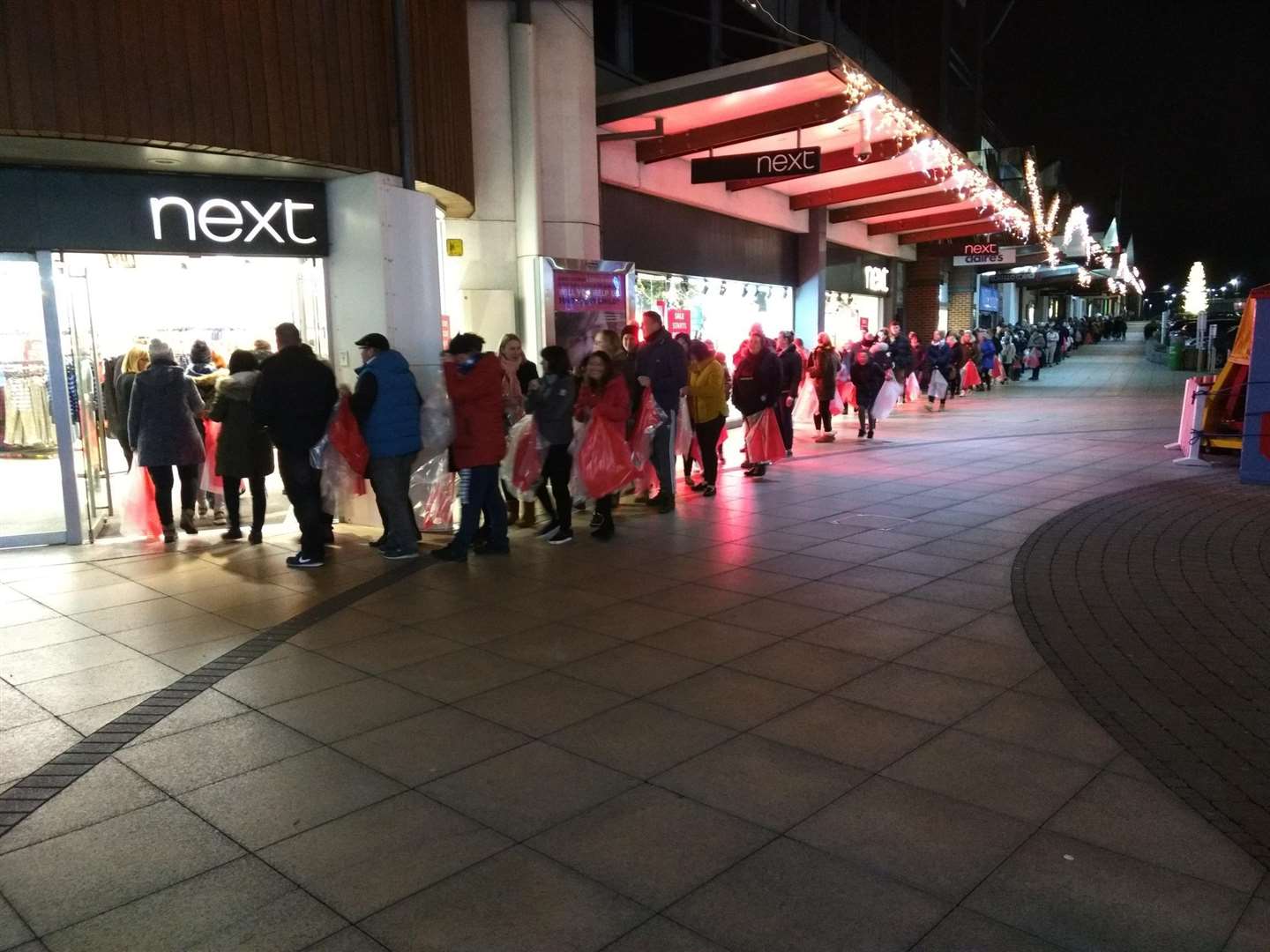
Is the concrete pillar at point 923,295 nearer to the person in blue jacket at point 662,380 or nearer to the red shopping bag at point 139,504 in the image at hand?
the person in blue jacket at point 662,380

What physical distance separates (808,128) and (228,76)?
28.5 feet

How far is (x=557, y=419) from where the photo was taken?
309 inches

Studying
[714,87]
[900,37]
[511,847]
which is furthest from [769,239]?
[511,847]

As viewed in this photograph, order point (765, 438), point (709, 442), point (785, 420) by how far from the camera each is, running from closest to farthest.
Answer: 1. point (709, 442)
2. point (765, 438)
3. point (785, 420)

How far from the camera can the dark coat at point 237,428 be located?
7887 millimetres

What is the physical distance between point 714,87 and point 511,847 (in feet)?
35.0

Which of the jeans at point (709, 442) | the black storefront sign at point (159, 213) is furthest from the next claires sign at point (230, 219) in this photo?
the jeans at point (709, 442)

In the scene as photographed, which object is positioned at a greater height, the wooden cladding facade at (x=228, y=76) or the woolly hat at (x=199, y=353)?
the wooden cladding facade at (x=228, y=76)

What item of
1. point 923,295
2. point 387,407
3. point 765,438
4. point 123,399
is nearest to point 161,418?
point 123,399

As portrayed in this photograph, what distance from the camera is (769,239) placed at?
19328 millimetres

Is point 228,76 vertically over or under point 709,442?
over

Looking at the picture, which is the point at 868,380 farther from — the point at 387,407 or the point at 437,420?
the point at 387,407

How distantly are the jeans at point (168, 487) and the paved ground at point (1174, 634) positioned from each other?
666 centimetres

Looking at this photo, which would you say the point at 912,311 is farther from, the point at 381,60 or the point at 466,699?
the point at 466,699
